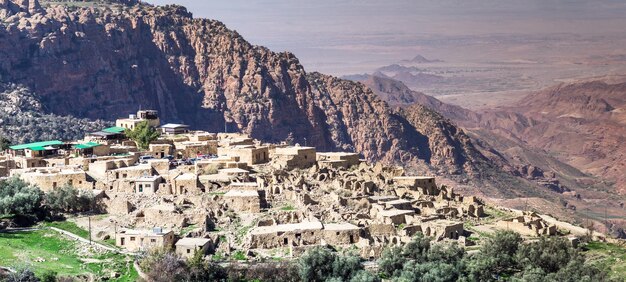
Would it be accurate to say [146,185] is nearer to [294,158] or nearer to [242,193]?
[242,193]

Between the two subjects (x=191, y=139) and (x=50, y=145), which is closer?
(x=50, y=145)

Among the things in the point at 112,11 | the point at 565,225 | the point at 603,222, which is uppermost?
the point at 112,11

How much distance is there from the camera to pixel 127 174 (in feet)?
238

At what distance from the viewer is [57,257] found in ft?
198

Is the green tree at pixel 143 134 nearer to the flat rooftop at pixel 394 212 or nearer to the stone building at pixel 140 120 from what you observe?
the stone building at pixel 140 120

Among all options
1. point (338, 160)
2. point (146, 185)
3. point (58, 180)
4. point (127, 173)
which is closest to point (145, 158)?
point (127, 173)

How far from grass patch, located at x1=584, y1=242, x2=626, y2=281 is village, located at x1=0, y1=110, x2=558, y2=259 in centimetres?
318

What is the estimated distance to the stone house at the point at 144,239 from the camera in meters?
60.5

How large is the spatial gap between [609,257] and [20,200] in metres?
33.5

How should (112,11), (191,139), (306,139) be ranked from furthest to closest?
(112,11) < (306,139) < (191,139)

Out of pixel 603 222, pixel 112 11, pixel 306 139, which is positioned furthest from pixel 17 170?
pixel 112 11

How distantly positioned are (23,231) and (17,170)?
38.9 feet

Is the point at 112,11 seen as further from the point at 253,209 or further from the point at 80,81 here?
the point at 253,209

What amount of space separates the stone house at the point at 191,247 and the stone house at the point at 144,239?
1.96ft
